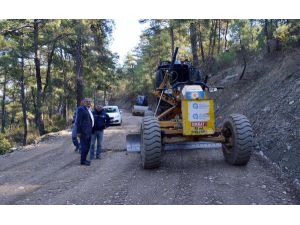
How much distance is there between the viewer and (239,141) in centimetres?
673

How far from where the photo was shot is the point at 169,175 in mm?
6668

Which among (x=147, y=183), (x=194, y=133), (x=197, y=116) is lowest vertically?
(x=147, y=183)

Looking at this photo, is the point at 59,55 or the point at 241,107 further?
the point at 59,55

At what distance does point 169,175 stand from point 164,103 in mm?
2955

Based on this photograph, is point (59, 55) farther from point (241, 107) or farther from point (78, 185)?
point (78, 185)

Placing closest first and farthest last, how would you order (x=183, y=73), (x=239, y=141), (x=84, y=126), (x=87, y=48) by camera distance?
(x=239, y=141)
(x=84, y=126)
(x=183, y=73)
(x=87, y=48)

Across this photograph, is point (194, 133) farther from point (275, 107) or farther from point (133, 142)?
point (275, 107)

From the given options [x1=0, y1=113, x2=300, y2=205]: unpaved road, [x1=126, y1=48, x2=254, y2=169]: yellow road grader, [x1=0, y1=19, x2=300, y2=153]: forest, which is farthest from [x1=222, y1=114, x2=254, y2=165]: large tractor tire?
[x1=0, y1=19, x2=300, y2=153]: forest

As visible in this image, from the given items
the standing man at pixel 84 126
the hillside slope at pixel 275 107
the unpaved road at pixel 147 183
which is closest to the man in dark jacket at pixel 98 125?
the unpaved road at pixel 147 183

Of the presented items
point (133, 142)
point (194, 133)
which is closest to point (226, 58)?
point (133, 142)

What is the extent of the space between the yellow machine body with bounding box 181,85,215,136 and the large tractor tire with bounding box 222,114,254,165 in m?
0.54

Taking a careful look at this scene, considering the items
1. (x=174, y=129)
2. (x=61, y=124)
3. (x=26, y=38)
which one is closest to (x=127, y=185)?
(x=174, y=129)

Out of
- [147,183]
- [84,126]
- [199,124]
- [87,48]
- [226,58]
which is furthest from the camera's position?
[87,48]

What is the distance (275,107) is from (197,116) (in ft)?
11.6
